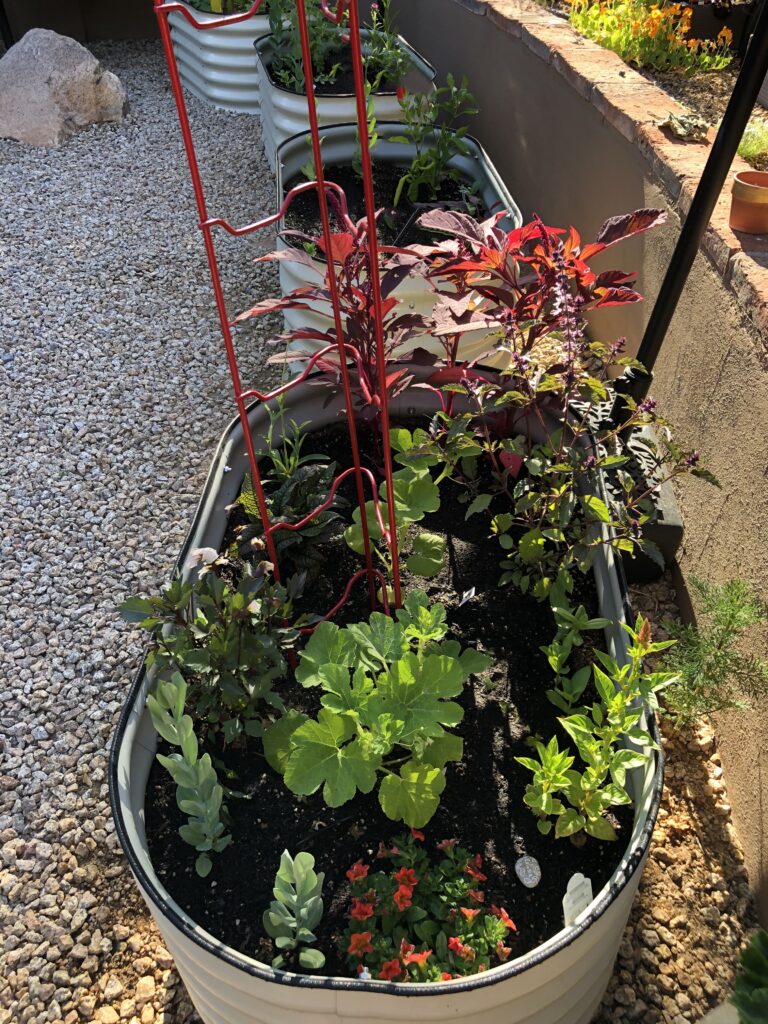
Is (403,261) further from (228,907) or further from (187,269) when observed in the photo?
(187,269)

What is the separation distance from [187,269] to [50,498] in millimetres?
1285

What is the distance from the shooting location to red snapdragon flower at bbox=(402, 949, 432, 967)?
101 cm

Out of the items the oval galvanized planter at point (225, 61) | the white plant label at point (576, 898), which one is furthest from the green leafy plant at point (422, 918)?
the oval galvanized planter at point (225, 61)

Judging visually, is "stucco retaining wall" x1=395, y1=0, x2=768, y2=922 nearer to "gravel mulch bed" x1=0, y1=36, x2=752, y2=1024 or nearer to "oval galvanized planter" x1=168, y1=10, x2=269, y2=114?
"gravel mulch bed" x1=0, y1=36, x2=752, y2=1024

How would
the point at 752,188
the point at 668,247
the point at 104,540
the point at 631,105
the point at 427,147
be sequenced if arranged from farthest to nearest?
the point at 427,147 < the point at 631,105 < the point at 104,540 < the point at 668,247 < the point at 752,188

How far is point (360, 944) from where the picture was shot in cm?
104

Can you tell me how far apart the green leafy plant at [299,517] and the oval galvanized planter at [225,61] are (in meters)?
3.40

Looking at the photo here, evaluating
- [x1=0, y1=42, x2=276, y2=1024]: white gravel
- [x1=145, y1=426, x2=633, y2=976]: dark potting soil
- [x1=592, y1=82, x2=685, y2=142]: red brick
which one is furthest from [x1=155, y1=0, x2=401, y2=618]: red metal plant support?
[x1=592, y1=82, x2=685, y2=142]: red brick

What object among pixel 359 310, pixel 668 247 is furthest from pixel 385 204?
pixel 359 310

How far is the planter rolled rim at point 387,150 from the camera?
91.9 inches

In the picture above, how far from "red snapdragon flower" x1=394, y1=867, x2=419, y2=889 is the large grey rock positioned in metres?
4.15

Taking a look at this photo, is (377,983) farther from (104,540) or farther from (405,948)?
(104,540)

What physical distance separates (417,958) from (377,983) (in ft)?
0.41

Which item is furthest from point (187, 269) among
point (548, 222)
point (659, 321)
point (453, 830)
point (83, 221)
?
point (453, 830)
